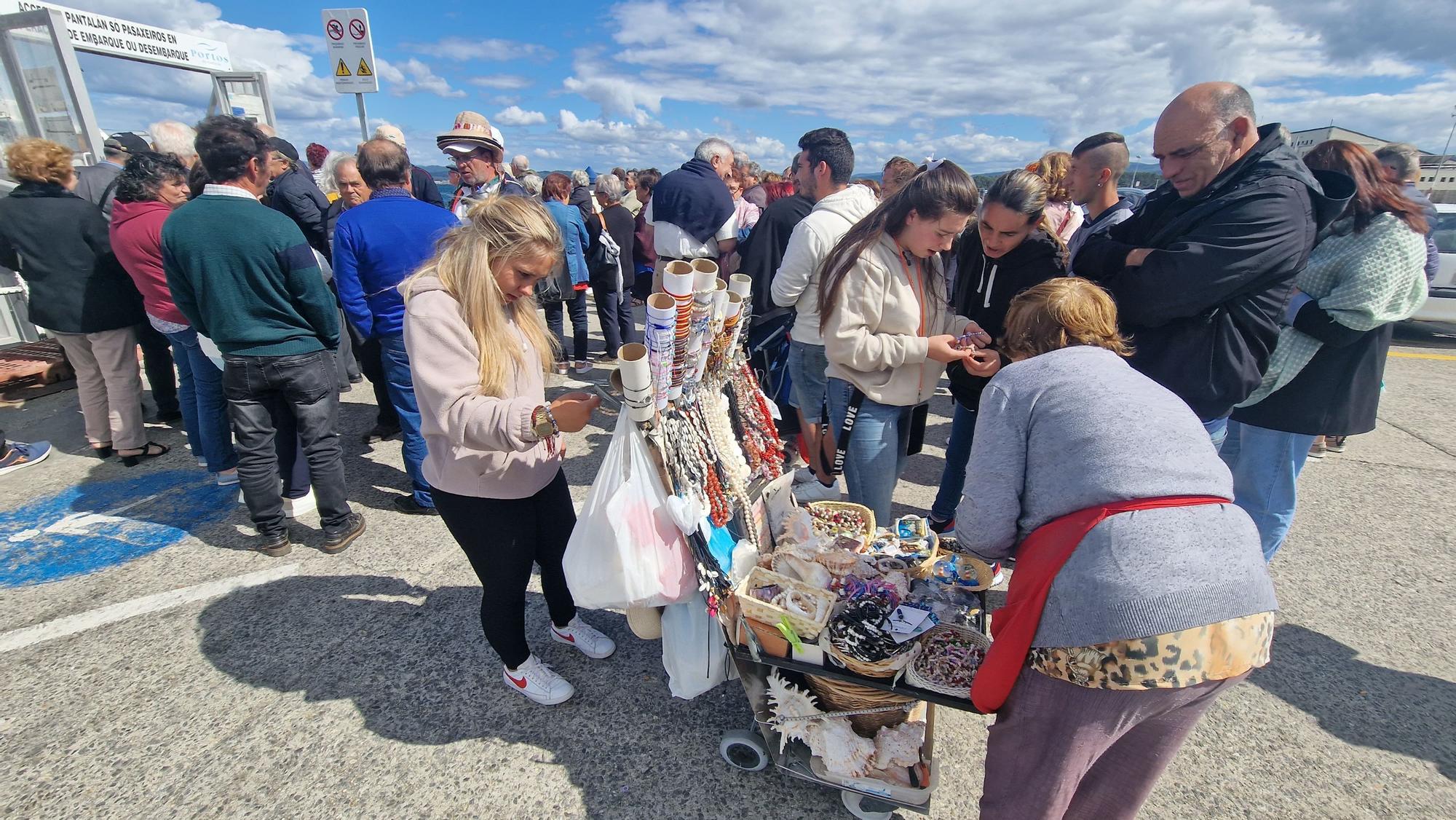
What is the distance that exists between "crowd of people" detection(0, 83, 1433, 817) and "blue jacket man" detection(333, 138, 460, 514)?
16 mm

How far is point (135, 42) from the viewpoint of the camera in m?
Result: 7.18

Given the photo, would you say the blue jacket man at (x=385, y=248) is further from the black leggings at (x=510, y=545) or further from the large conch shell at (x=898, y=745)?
the large conch shell at (x=898, y=745)

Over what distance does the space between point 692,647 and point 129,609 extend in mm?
2796

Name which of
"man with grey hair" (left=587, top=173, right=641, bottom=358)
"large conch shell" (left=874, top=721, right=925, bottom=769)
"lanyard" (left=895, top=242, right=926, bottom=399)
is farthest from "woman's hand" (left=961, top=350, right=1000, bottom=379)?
"man with grey hair" (left=587, top=173, right=641, bottom=358)

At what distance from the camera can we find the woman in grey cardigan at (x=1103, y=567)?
49.6 inches

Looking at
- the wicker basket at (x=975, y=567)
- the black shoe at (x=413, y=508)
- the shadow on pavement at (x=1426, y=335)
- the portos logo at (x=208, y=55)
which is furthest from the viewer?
the shadow on pavement at (x=1426, y=335)

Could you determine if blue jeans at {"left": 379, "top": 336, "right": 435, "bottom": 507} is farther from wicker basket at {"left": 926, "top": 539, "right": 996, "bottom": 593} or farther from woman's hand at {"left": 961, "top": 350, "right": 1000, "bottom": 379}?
woman's hand at {"left": 961, "top": 350, "right": 1000, "bottom": 379}

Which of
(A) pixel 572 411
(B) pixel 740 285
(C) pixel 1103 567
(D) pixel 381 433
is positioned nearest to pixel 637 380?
(A) pixel 572 411

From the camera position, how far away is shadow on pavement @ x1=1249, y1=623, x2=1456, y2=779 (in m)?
2.21

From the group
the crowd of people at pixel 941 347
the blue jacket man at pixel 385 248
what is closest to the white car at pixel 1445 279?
the crowd of people at pixel 941 347

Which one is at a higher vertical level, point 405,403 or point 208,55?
point 208,55

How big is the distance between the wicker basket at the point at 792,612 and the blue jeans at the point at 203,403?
3.47 metres

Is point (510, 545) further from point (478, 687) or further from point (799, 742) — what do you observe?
Result: point (799, 742)

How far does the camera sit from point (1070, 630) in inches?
52.1
